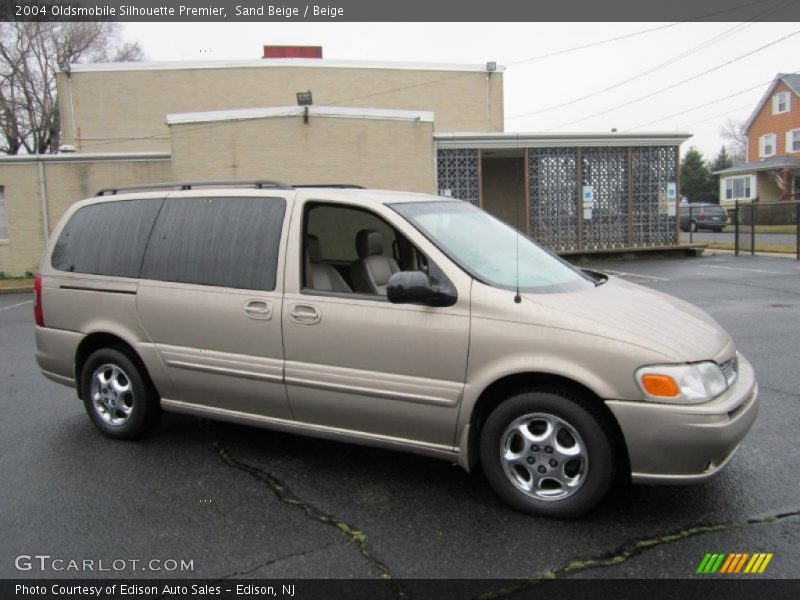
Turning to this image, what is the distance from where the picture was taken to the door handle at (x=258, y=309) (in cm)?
420

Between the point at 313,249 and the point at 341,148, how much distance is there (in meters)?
13.8

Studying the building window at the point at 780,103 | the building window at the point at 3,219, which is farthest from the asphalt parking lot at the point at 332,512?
the building window at the point at 780,103

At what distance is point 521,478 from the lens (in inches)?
143

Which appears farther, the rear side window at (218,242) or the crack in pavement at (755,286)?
the crack in pavement at (755,286)

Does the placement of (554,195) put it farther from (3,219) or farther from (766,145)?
(766,145)

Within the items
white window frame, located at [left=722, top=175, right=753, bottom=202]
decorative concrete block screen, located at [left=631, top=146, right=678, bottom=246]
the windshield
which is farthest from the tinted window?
white window frame, located at [left=722, top=175, right=753, bottom=202]

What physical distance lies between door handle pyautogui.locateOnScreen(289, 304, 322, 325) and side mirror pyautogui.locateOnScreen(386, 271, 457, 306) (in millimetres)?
556

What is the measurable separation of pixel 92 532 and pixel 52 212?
1760 cm

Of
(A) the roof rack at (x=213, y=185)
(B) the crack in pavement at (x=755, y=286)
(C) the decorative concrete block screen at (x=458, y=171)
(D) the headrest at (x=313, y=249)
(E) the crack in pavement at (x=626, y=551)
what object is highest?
(C) the decorative concrete block screen at (x=458, y=171)

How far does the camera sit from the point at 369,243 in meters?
4.91

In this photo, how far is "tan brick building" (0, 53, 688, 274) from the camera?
1748cm

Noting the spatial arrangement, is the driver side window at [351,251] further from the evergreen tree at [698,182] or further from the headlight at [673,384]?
the evergreen tree at [698,182]

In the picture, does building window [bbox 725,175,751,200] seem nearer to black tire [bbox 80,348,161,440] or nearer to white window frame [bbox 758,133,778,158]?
white window frame [bbox 758,133,778,158]
